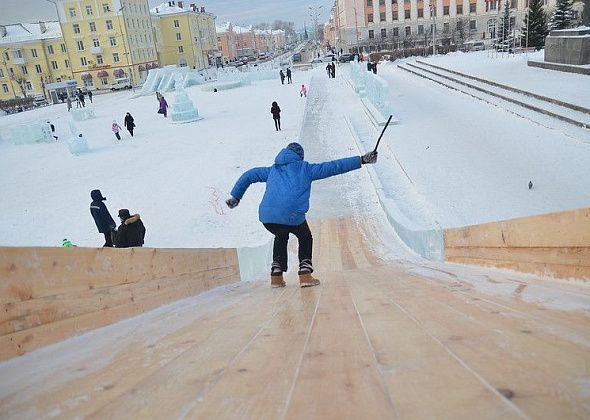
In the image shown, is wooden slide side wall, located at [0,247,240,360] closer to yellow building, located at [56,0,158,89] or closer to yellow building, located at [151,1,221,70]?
yellow building, located at [56,0,158,89]

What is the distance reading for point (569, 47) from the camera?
20.4 metres

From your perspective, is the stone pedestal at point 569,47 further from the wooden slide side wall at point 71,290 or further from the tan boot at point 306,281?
the wooden slide side wall at point 71,290

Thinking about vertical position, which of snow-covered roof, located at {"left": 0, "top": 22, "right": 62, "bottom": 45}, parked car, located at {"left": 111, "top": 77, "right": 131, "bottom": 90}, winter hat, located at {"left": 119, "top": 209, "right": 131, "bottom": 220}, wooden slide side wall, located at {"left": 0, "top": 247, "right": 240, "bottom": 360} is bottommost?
winter hat, located at {"left": 119, "top": 209, "right": 131, "bottom": 220}

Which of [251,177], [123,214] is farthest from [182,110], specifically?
[251,177]

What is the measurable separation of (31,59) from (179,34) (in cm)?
2459

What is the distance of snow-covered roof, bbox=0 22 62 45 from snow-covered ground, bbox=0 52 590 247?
51.7 metres

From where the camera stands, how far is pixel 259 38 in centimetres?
16312

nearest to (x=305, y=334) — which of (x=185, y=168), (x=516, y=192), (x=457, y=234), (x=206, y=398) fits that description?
(x=206, y=398)

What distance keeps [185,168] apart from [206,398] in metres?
14.4

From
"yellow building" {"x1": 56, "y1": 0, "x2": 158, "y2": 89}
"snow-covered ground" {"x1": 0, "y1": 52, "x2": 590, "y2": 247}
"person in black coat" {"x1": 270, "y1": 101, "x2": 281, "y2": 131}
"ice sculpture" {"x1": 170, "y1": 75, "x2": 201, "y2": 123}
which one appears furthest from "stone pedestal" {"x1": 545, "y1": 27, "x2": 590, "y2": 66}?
"yellow building" {"x1": 56, "y1": 0, "x2": 158, "y2": 89}

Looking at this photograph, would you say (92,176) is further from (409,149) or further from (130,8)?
(130,8)

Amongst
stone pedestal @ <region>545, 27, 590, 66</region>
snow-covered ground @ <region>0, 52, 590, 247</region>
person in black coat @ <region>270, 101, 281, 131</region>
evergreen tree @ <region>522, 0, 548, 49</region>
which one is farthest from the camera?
evergreen tree @ <region>522, 0, 548, 49</region>

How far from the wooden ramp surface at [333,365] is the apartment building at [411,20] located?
2856 inches

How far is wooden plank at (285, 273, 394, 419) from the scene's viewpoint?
1339 mm
